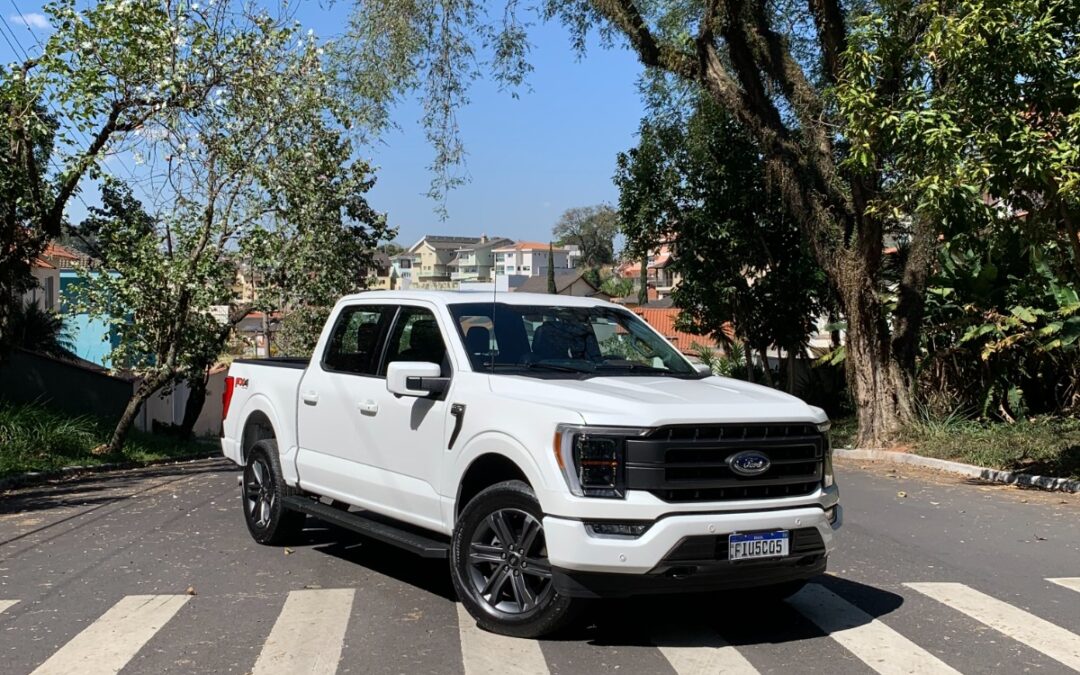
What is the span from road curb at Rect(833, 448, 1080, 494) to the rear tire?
29.9 feet

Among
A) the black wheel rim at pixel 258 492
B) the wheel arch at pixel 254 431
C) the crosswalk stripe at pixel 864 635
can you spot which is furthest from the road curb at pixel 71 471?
the crosswalk stripe at pixel 864 635

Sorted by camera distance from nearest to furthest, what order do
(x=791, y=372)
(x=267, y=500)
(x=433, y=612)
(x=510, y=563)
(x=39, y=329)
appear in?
(x=510, y=563), (x=433, y=612), (x=267, y=500), (x=791, y=372), (x=39, y=329)

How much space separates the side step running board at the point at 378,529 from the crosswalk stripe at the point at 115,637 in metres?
1.15

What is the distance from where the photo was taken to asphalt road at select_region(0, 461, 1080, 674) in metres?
5.75

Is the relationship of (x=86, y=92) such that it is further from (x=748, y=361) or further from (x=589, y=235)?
(x=589, y=235)

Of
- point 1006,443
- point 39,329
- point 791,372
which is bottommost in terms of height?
point 1006,443

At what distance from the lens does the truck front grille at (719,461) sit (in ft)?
18.5

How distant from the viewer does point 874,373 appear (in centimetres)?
1770

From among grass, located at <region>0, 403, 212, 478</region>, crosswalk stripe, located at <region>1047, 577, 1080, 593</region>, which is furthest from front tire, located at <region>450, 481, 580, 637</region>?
grass, located at <region>0, 403, 212, 478</region>

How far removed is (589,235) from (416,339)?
392 ft

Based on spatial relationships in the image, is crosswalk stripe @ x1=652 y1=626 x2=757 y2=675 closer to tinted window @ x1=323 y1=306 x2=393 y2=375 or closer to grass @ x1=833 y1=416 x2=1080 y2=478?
tinted window @ x1=323 y1=306 x2=393 y2=375

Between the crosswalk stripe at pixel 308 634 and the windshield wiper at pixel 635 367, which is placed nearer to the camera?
the crosswalk stripe at pixel 308 634

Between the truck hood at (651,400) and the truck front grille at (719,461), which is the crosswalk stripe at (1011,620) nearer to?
the truck front grille at (719,461)

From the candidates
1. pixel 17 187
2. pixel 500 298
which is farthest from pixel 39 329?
pixel 500 298
